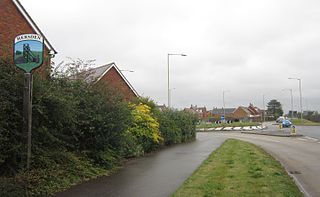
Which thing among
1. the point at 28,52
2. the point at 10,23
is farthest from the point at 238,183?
the point at 10,23

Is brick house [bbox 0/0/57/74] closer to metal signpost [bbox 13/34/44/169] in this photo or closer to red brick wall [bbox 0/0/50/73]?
red brick wall [bbox 0/0/50/73]

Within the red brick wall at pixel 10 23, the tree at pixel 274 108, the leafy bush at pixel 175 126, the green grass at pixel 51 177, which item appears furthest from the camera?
the tree at pixel 274 108

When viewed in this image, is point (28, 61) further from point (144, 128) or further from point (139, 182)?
point (144, 128)

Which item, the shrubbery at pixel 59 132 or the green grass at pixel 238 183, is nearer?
the green grass at pixel 238 183

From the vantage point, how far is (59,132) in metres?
9.84

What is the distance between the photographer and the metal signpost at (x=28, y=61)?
820 cm

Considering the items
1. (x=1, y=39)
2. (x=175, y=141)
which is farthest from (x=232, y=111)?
(x=1, y=39)

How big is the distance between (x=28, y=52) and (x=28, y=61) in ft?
0.89

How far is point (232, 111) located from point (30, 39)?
448ft

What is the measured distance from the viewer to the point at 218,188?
26.5 feet

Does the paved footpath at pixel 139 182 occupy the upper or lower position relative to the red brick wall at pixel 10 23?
lower

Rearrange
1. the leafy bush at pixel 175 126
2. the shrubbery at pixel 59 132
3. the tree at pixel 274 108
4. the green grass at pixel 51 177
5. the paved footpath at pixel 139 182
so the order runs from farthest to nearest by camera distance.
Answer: the tree at pixel 274 108 < the leafy bush at pixel 175 126 < the shrubbery at pixel 59 132 < the paved footpath at pixel 139 182 < the green grass at pixel 51 177

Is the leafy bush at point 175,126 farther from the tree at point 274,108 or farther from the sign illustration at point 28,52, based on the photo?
the tree at point 274,108

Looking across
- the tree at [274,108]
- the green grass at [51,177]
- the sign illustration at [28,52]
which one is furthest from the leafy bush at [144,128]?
the tree at [274,108]
